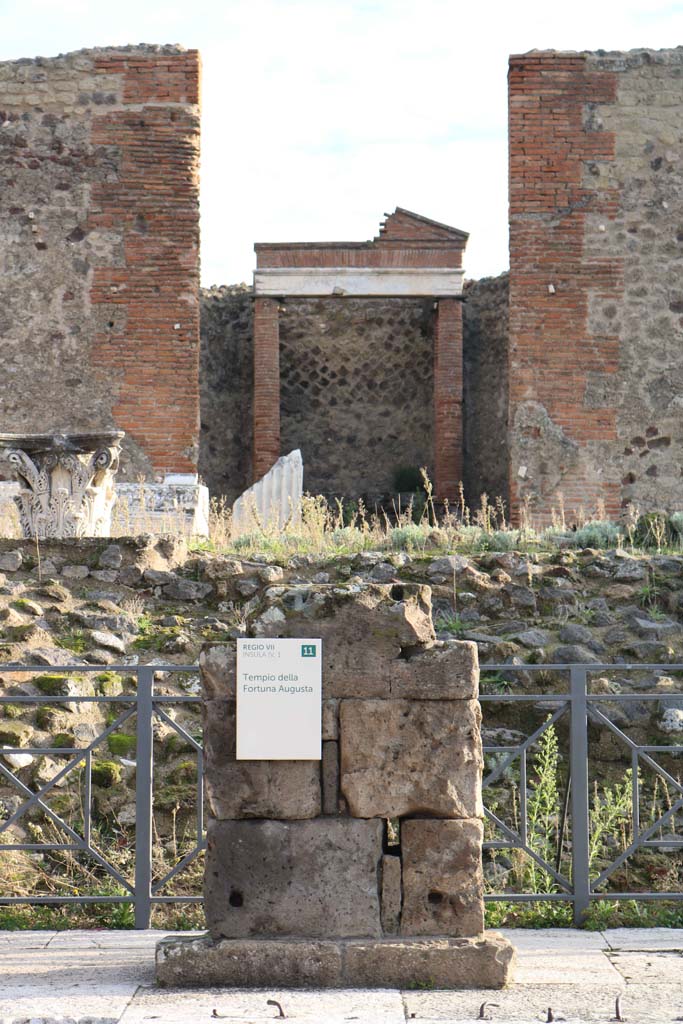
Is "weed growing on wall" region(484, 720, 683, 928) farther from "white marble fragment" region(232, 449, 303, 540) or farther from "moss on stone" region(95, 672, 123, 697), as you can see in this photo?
"white marble fragment" region(232, 449, 303, 540)

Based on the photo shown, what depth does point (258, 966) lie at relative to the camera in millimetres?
4801

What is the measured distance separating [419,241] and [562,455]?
12.9 ft

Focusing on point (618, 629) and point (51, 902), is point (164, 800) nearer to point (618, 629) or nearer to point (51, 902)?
point (51, 902)

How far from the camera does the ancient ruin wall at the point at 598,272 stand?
1430 cm

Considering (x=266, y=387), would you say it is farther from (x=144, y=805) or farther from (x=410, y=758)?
(x=410, y=758)

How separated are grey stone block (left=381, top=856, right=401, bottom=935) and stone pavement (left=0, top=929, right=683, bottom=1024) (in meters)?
0.25

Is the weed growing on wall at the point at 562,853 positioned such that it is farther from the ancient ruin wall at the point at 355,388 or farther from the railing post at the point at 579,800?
the ancient ruin wall at the point at 355,388

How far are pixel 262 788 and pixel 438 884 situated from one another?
701 mm

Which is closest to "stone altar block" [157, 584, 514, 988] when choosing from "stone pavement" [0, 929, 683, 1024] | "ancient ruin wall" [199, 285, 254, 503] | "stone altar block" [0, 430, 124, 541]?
"stone pavement" [0, 929, 683, 1024]

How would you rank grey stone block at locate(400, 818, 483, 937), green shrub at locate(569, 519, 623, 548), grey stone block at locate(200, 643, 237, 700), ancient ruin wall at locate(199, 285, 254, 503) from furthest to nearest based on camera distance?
1. ancient ruin wall at locate(199, 285, 254, 503)
2. green shrub at locate(569, 519, 623, 548)
3. grey stone block at locate(200, 643, 237, 700)
4. grey stone block at locate(400, 818, 483, 937)

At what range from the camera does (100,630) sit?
893 cm

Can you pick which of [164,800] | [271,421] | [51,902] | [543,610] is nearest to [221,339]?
[271,421]

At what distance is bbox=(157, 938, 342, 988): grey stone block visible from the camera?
479cm

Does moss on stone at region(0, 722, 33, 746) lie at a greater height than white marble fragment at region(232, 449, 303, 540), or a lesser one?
lesser
